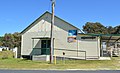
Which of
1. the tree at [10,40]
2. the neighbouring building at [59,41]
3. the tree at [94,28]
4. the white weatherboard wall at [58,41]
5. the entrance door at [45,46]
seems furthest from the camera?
the tree at [10,40]

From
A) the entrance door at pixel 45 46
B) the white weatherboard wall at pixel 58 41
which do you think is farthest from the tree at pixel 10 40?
the entrance door at pixel 45 46

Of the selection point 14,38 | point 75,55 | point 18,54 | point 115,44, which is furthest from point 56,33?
point 14,38

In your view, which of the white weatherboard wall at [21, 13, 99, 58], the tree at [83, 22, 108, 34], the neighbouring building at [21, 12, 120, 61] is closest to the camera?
the neighbouring building at [21, 12, 120, 61]

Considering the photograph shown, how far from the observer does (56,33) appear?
35562mm

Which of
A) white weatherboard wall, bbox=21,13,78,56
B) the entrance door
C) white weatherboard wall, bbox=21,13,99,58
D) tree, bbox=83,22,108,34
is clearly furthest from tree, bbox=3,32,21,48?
the entrance door

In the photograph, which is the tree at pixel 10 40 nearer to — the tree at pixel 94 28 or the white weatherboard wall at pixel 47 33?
the tree at pixel 94 28

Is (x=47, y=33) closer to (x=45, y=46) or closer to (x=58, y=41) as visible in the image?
(x=45, y=46)

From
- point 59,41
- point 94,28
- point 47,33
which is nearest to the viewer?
point 59,41

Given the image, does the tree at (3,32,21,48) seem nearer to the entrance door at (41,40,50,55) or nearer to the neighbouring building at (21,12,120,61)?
the neighbouring building at (21,12,120,61)

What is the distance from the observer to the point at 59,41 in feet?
115

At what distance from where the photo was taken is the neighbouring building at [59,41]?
3347 centimetres

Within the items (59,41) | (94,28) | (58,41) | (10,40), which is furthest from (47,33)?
(10,40)

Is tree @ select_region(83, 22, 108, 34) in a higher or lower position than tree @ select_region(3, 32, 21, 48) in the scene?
higher

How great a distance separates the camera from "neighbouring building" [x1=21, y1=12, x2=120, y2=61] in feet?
110
